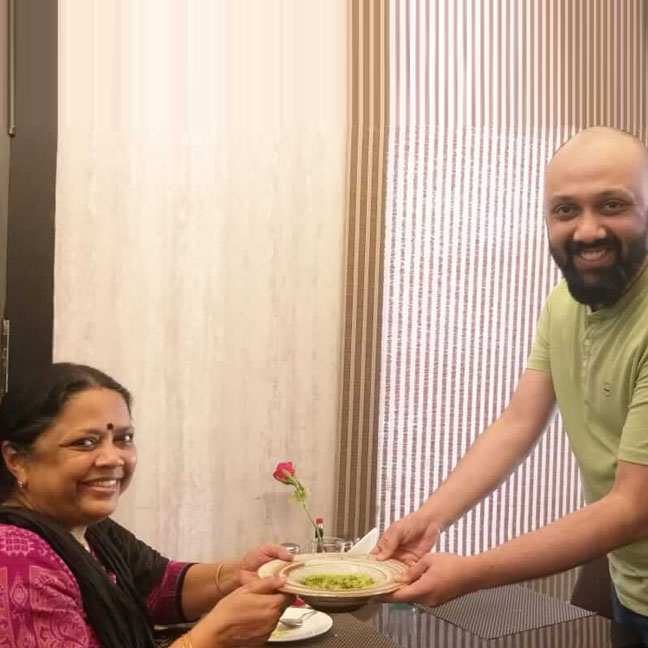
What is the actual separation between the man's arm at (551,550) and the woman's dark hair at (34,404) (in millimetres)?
689

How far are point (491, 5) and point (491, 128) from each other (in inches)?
18.6

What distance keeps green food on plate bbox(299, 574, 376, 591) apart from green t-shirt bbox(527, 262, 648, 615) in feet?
1.70

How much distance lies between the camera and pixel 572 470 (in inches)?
136

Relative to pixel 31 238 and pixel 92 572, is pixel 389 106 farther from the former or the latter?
pixel 92 572

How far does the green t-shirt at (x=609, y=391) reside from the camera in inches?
63.7

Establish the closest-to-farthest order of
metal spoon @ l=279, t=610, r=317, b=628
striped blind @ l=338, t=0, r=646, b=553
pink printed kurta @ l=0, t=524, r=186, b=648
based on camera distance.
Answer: pink printed kurta @ l=0, t=524, r=186, b=648, metal spoon @ l=279, t=610, r=317, b=628, striped blind @ l=338, t=0, r=646, b=553

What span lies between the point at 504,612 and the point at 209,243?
5.09 ft

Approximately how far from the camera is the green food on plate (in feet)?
4.93

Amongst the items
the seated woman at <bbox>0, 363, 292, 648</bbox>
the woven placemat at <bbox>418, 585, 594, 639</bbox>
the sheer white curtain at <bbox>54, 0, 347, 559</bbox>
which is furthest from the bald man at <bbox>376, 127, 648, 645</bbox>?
the sheer white curtain at <bbox>54, 0, 347, 559</bbox>

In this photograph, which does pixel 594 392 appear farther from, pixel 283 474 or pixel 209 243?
pixel 209 243

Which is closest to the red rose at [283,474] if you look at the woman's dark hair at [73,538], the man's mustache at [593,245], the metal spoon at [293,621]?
the metal spoon at [293,621]

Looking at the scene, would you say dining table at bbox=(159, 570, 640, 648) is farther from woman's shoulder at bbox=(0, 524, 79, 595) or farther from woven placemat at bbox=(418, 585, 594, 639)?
woman's shoulder at bbox=(0, 524, 79, 595)

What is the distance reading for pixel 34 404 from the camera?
1.57 meters

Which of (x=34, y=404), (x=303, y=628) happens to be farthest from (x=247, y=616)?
(x=34, y=404)
